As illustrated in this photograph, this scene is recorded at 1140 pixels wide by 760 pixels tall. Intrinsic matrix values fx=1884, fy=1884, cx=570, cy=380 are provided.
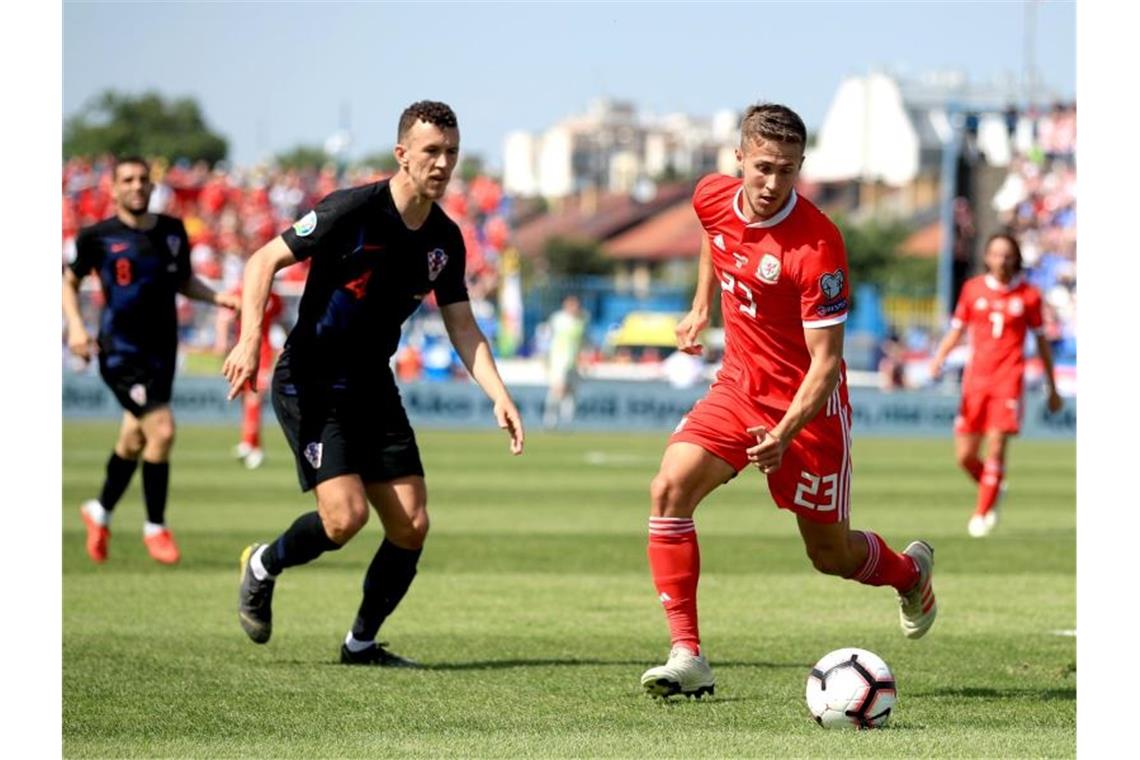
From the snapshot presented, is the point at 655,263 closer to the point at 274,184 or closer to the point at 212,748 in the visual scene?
the point at 274,184

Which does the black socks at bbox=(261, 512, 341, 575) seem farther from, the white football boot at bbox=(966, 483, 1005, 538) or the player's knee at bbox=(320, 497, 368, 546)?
the white football boot at bbox=(966, 483, 1005, 538)

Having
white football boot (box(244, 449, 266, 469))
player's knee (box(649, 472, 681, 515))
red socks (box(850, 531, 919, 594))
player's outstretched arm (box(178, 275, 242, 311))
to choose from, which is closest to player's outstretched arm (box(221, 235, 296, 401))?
player's knee (box(649, 472, 681, 515))

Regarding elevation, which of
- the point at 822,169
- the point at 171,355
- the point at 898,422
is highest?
the point at 822,169

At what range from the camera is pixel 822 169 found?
1754 inches

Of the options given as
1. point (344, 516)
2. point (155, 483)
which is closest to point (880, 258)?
point (155, 483)

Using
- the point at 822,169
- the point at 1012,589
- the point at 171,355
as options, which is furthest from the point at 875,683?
the point at 822,169

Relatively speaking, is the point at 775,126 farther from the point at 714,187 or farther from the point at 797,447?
the point at 797,447

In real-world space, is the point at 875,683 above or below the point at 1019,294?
below

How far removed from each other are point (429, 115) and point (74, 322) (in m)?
→ 4.98

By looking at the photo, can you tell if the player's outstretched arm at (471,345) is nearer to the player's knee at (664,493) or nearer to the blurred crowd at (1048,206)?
the player's knee at (664,493)

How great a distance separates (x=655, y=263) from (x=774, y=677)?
331ft

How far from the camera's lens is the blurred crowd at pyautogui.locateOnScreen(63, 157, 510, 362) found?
50438 millimetres

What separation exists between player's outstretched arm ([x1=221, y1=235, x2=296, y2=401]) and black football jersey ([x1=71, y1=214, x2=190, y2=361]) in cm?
453

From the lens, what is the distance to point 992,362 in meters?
15.3
